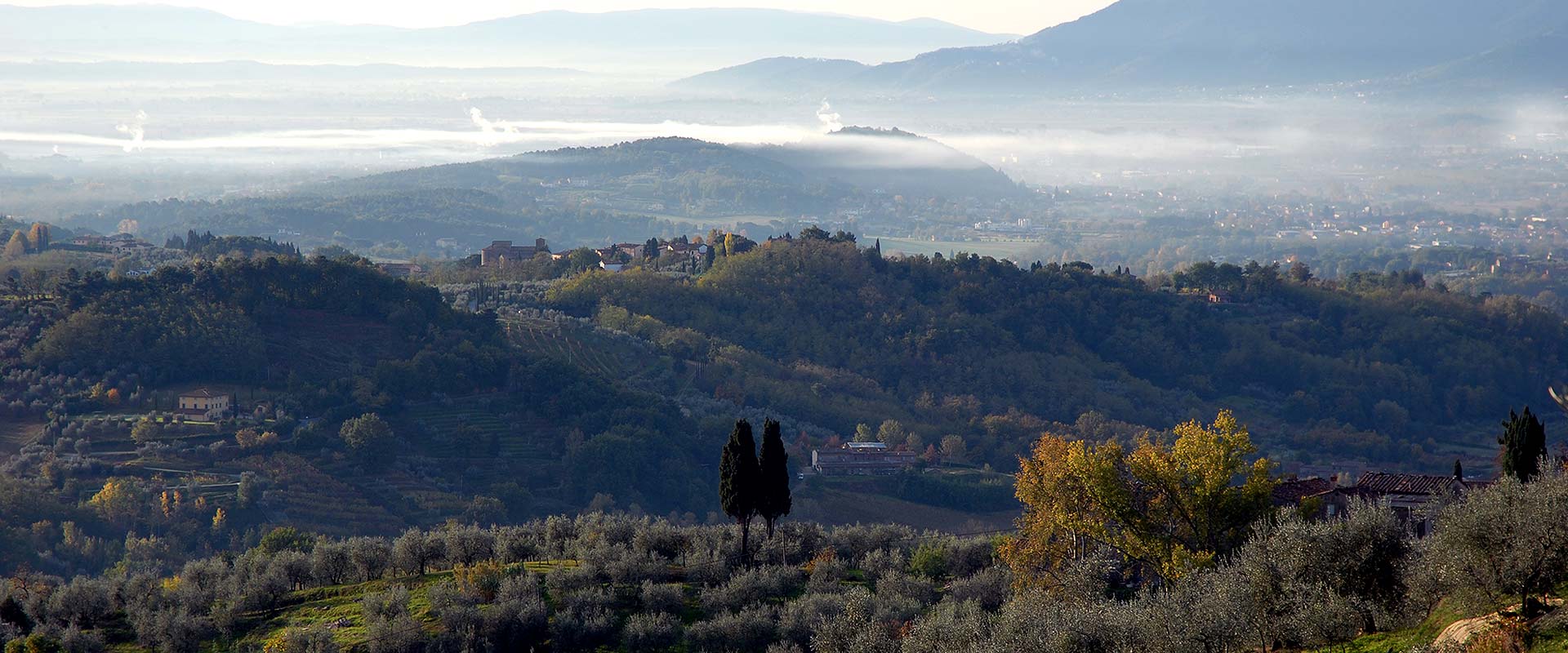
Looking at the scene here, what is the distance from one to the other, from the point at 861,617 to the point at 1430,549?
7.45 meters

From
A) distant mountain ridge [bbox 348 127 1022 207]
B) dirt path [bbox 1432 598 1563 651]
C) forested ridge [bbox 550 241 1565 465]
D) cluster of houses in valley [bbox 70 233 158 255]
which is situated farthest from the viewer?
distant mountain ridge [bbox 348 127 1022 207]

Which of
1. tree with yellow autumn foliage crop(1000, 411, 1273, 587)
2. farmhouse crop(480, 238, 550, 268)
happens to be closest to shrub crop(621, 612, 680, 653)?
tree with yellow autumn foliage crop(1000, 411, 1273, 587)

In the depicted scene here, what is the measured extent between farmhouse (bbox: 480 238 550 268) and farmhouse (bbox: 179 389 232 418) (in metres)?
39.3

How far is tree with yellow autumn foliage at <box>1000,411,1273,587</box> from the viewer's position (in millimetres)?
26203

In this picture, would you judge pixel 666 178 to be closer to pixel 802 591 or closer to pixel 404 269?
pixel 404 269

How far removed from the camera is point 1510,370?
8488cm

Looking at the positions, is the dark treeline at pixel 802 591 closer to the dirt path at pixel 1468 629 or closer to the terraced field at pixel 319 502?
the dirt path at pixel 1468 629

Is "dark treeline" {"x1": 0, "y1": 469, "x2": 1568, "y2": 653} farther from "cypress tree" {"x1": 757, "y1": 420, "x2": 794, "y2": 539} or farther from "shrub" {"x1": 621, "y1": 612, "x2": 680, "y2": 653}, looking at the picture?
"cypress tree" {"x1": 757, "y1": 420, "x2": 794, "y2": 539}

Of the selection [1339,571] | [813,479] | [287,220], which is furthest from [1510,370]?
[287,220]

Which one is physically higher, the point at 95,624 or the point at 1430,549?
the point at 1430,549

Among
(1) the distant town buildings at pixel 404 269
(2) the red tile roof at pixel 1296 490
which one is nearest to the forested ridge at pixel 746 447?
(2) the red tile roof at pixel 1296 490

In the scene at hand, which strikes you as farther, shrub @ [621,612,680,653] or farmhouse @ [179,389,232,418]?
farmhouse @ [179,389,232,418]

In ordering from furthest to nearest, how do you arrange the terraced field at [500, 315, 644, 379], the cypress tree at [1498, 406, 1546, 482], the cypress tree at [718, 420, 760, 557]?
the terraced field at [500, 315, 644, 379]
the cypress tree at [718, 420, 760, 557]
the cypress tree at [1498, 406, 1546, 482]

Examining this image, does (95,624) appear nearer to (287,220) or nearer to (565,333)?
(565,333)
